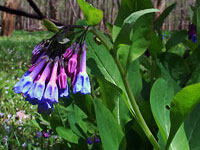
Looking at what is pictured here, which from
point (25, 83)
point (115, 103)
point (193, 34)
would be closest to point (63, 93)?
point (25, 83)

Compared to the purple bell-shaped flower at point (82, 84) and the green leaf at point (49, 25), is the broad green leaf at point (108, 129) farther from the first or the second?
the green leaf at point (49, 25)

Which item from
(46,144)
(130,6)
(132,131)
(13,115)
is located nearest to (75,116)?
(132,131)

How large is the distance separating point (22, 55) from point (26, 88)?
3436 millimetres

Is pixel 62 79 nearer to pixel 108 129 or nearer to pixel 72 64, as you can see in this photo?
pixel 72 64

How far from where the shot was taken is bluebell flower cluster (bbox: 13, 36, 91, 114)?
2.38 ft

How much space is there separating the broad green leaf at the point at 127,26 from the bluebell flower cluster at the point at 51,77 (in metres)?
0.13

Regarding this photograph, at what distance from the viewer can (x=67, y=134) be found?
1143mm

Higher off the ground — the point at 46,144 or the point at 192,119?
the point at 192,119

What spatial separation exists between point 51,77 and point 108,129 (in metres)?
0.27

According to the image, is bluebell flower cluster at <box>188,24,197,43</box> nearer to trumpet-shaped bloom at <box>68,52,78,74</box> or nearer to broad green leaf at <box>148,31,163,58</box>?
broad green leaf at <box>148,31,163,58</box>

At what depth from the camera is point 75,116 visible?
1.20m

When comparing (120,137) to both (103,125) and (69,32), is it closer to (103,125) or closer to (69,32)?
(103,125)

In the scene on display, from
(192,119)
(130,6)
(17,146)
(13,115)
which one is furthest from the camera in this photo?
(13,115)

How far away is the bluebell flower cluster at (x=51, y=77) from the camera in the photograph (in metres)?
0.73
